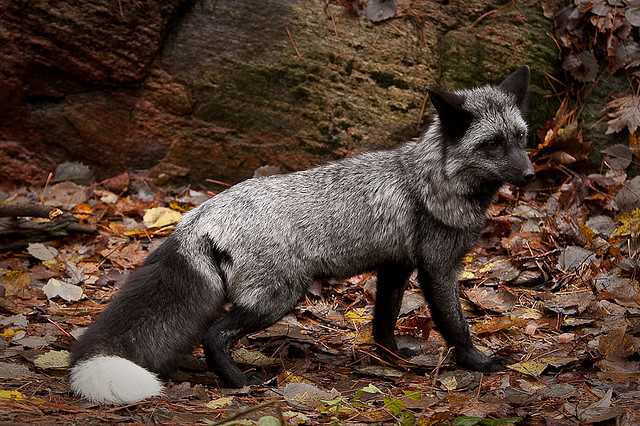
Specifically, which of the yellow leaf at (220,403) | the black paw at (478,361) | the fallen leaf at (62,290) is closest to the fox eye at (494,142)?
the black paw at (478,361)

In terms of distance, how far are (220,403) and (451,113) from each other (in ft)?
8.91

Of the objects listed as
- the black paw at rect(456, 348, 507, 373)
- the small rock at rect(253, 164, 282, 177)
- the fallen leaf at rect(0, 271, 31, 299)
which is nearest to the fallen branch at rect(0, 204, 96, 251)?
the fallen leaf at rect(0, 271, 31, 299)

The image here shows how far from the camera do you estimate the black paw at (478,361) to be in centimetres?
625

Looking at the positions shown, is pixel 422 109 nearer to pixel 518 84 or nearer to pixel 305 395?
pixel 518 84

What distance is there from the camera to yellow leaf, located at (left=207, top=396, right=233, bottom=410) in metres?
5.48

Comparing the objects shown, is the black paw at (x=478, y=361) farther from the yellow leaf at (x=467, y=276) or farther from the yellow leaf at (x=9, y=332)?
the yellow leaf at (x=9, y=332)

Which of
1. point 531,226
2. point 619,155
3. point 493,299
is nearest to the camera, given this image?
point 493,299

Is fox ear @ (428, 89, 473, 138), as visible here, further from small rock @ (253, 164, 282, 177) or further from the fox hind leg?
small rock @ (253, 164, 282, 177)

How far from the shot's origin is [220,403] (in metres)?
5.54

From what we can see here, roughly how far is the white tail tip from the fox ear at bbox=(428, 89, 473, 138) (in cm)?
285

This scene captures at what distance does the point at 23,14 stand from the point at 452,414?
6.29 m

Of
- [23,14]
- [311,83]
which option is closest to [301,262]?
[311,83]

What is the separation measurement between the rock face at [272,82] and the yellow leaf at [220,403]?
405 cm

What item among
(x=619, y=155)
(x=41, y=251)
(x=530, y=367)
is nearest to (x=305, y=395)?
(x=530, y=367)
